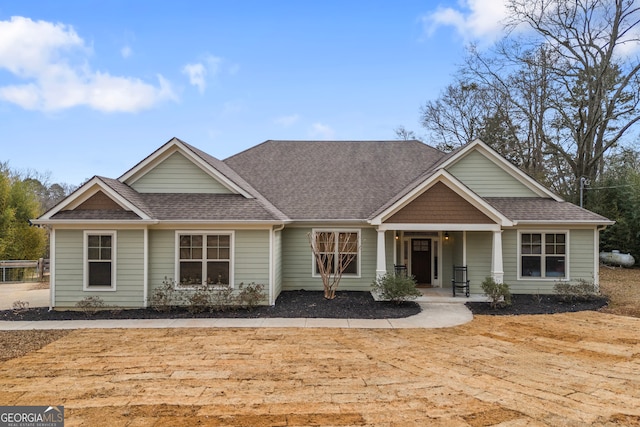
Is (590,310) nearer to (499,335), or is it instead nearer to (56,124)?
(499,335)

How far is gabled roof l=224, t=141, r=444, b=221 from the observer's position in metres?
14.1

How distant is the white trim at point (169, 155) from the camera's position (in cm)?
1202

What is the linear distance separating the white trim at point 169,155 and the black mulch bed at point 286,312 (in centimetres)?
379

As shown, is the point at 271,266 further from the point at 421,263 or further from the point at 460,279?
the point at 460,279

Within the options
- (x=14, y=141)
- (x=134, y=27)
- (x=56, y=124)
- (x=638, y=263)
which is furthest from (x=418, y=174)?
(x=14, y=141)

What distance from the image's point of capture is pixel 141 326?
9.34 m

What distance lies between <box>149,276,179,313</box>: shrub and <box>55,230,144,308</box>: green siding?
0.41 metres

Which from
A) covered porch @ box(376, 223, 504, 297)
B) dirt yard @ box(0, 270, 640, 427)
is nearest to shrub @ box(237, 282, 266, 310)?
dirt yard @ box(0, 270, 640, 427)

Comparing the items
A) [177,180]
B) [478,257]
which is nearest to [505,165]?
[478,257]

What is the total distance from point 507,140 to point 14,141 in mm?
35434

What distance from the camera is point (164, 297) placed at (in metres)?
10.7

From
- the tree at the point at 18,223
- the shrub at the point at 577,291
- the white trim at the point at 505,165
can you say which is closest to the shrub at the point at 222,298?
the white trim at the point at 505,165

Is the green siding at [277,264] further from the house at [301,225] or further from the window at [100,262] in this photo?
the window at [100,262]

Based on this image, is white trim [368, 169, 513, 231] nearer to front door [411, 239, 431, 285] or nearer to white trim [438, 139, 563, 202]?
white trim [438, 139, 563, 202]
